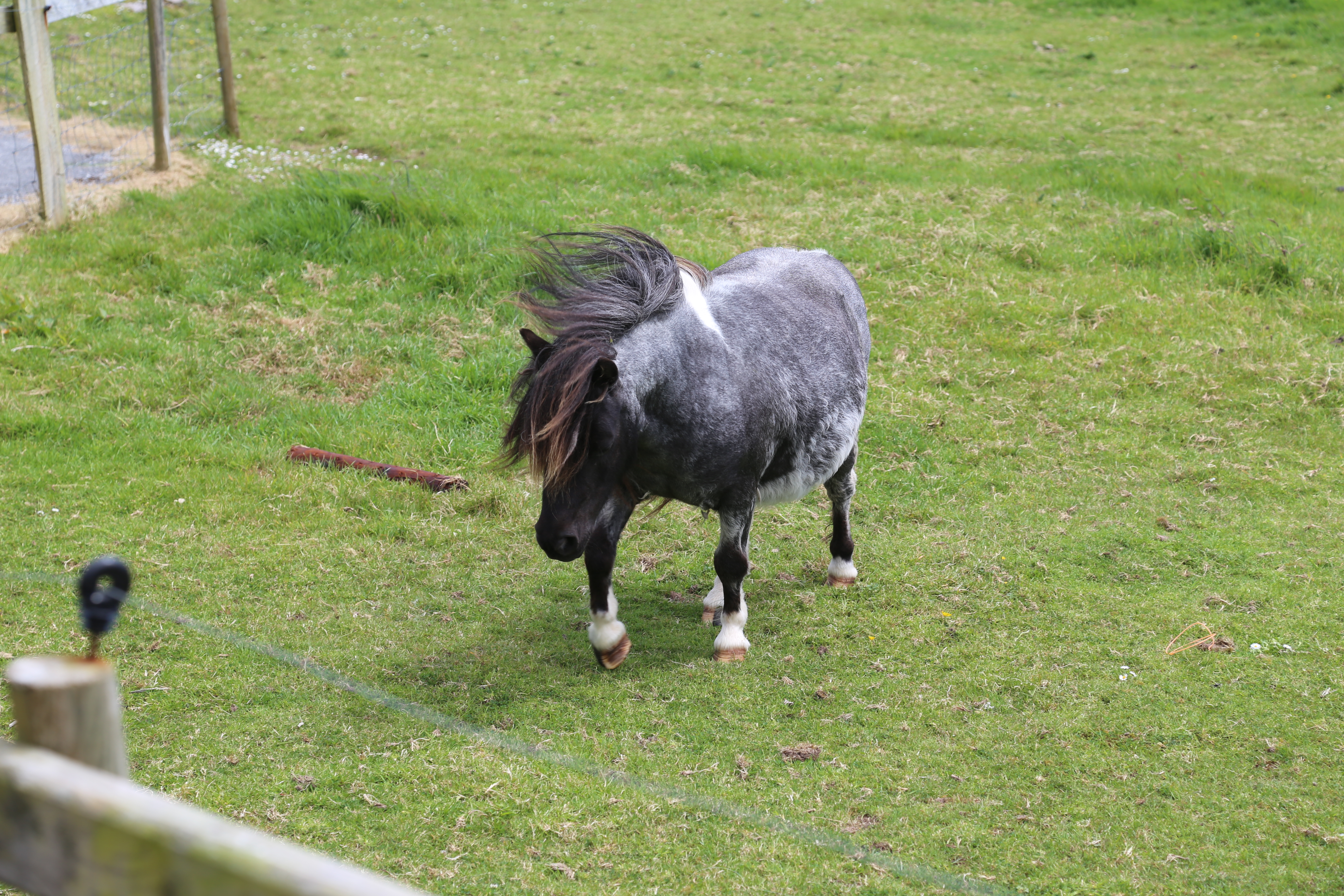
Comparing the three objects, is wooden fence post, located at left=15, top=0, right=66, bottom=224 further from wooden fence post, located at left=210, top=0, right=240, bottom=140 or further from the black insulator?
the black insulator

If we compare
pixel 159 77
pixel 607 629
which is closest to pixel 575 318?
pixel 607 629

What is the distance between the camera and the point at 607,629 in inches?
199

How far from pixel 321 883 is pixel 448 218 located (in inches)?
356

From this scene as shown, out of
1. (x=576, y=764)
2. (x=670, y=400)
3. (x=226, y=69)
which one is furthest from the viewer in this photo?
(x=226, y=69)

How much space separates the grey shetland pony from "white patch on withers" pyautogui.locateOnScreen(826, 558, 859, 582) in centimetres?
56

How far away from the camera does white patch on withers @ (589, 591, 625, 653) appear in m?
5.03

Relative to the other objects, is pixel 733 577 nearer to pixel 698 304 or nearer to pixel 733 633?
pixel 733 633

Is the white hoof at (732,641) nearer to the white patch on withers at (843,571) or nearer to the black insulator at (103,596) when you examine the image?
the white patch on withers at (843,571)

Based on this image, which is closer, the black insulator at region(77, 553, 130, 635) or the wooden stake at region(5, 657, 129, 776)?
the wooden stake at region(5, 657, 129, 776)

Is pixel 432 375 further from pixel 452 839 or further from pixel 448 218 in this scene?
pixel 452 839

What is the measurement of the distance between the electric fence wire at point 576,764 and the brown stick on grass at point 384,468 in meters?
1.72

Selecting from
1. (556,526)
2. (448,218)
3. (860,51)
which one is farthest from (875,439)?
(860,51)

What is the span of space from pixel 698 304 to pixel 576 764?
2104 mm

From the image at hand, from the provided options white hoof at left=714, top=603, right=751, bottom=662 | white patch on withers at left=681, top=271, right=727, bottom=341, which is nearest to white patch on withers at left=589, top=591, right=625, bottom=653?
white hoof at left=714, top=603, right=751, bottom=662
